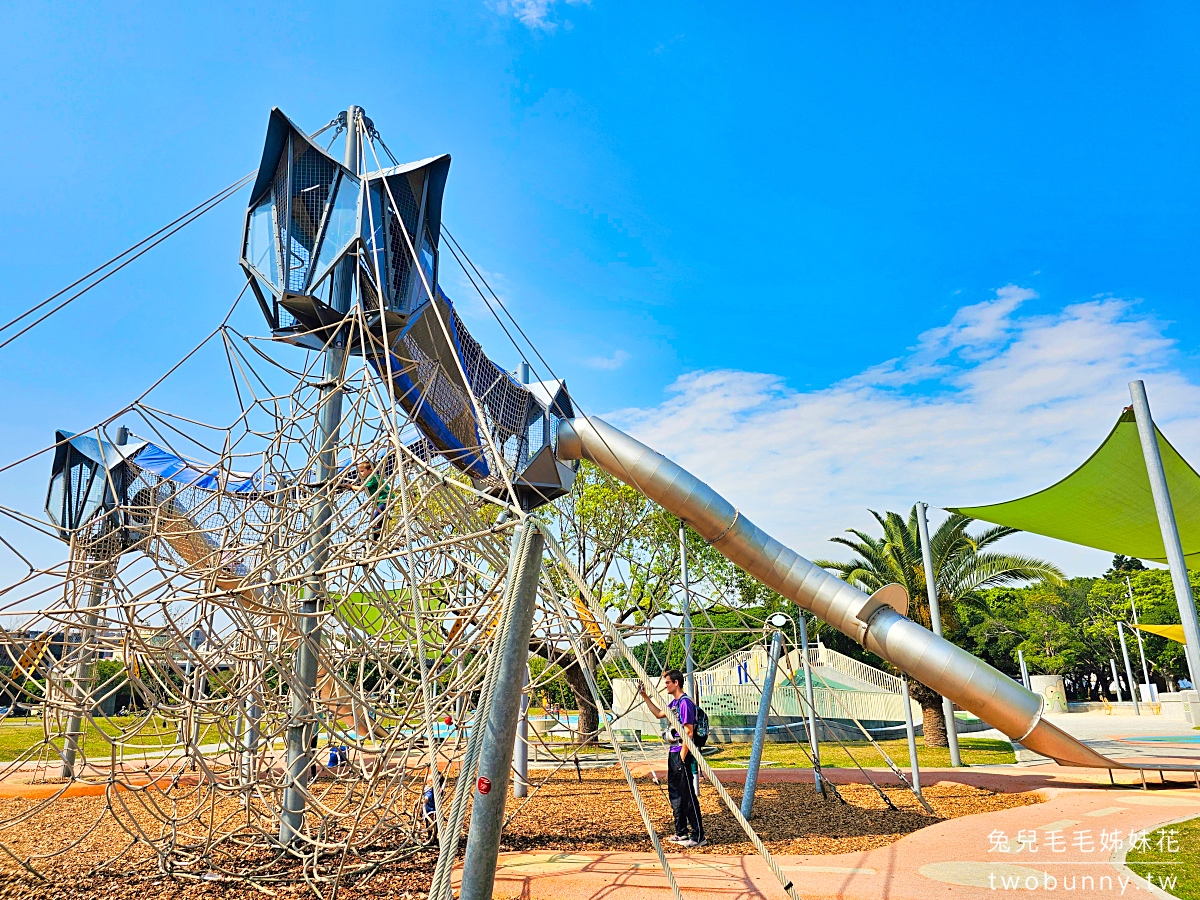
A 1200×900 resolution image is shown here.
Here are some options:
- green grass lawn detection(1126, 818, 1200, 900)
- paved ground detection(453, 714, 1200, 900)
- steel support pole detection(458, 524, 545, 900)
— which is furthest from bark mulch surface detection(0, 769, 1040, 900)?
steel support pole detection(458, 524, 545, 900)

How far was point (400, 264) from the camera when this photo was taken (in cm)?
753

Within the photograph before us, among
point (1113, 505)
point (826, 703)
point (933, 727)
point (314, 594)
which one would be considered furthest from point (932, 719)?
point (314, 594)

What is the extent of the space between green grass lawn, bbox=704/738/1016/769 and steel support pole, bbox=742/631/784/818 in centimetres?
515

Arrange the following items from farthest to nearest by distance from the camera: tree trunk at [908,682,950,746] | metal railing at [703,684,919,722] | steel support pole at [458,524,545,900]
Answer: metal railing at [703,684,919,722]
tree trunk at [908,682,950,746]
steel support pole at [458,524,545,900]

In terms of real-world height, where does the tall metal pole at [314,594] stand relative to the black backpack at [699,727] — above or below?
above

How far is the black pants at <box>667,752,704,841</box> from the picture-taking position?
8141 millimetres

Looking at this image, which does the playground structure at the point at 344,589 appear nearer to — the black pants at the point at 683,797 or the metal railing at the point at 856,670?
the black pants at the point at 683,797

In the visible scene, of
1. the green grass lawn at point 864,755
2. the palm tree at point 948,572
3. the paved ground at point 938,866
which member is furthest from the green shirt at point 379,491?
the palm tree at point 948,572

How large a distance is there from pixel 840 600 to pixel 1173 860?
4.02m

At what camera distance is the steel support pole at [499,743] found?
12.6 ft

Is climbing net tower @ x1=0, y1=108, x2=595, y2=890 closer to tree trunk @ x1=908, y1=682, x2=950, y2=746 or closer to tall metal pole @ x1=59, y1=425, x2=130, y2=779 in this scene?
tall metal pole @ x1=59, y1=425, x2=130, y2=779

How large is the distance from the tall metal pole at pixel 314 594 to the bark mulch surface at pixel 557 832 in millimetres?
771

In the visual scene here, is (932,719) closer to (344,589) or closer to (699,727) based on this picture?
(699,727)

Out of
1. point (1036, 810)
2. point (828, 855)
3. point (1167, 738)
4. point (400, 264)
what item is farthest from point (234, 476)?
point (1167, 738)
